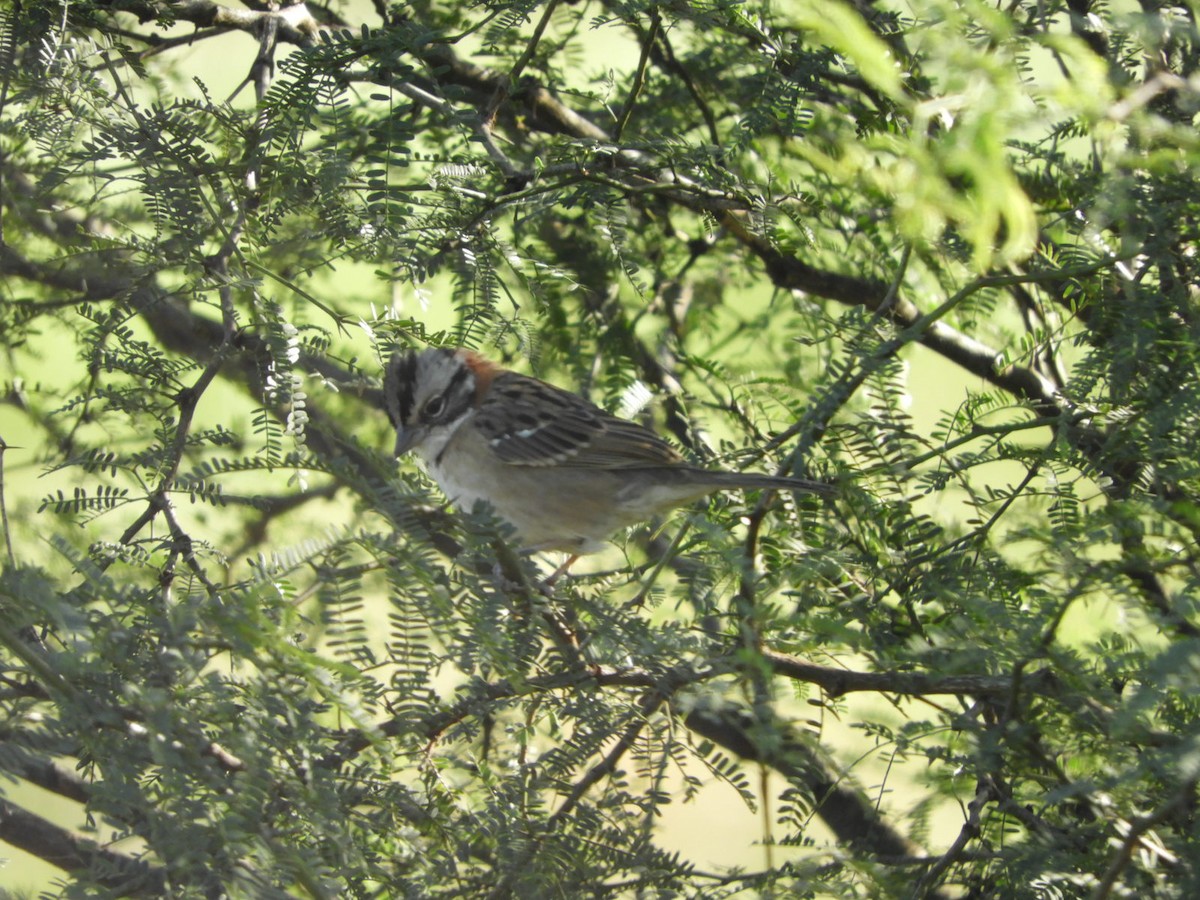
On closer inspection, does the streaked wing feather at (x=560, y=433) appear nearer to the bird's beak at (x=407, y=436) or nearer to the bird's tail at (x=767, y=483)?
the bird's beak at (x=407, y=436)

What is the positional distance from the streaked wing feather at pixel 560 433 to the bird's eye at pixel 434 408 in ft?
0.40

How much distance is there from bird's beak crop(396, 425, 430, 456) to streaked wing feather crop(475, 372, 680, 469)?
0.70 ft

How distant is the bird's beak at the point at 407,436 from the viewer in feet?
9.55

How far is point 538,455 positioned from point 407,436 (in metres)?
0.34

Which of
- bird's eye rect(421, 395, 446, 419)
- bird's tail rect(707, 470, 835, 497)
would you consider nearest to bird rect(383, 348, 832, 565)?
bird's eye rect(421, 395, 446, 419)

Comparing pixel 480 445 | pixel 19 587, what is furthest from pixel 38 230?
pixel 19 587

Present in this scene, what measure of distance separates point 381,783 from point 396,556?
1.10 ft

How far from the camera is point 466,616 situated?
1333 mm

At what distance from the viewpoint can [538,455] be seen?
3.06m

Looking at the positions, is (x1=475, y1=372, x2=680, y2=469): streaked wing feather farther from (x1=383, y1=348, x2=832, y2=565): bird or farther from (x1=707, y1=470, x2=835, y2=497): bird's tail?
(x1=707, y1=470, x2=835, y2=497): bird's tail

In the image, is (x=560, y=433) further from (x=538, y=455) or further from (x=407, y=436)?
(x=407, y=436)

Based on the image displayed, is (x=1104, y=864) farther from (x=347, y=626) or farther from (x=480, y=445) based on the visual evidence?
(x=480, y=445)

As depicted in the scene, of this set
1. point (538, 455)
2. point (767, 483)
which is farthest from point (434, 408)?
point (767, 483)

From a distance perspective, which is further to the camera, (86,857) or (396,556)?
(86,857)
